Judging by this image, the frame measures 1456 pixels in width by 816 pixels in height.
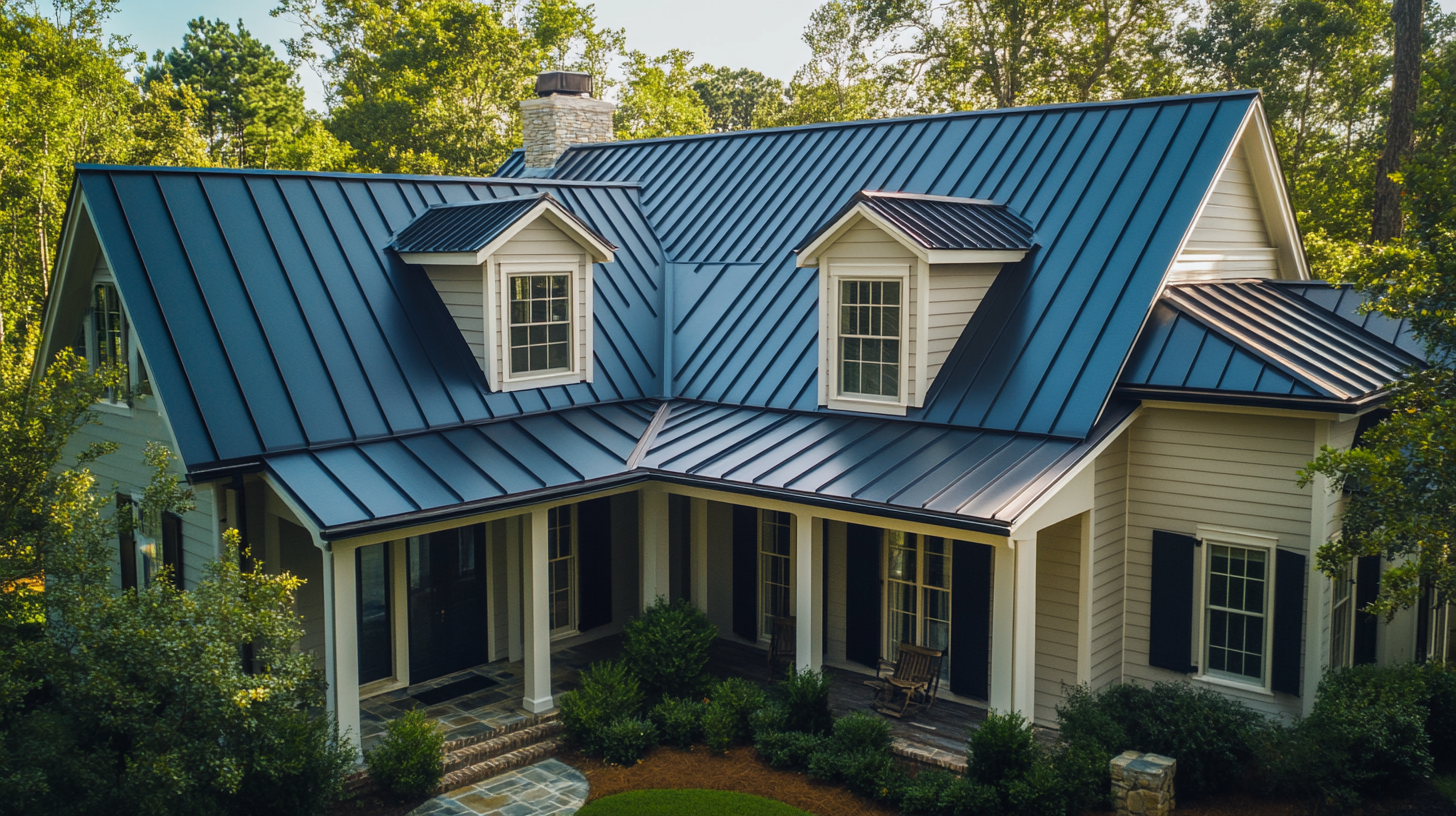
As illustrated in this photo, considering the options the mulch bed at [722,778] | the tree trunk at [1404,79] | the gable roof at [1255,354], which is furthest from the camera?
the tree trunk at [1404,79]

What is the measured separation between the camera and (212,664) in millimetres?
8352

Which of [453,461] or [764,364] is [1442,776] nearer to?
[764,364]

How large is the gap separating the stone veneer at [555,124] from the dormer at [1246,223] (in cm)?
1300

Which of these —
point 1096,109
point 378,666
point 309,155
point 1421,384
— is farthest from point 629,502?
point 309,155

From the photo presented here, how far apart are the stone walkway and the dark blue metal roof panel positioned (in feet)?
13.7

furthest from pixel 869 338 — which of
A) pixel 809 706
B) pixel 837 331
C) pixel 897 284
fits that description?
pixel 809 706

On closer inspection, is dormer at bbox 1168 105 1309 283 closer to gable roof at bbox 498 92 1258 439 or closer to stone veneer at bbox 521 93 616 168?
gable roof at bbox 498 92 1258 439

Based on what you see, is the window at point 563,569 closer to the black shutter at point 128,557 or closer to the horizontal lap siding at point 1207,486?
the black shutter at point 128,557

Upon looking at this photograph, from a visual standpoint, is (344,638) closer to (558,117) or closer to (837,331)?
(837,331)

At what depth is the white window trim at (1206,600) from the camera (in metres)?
11.9

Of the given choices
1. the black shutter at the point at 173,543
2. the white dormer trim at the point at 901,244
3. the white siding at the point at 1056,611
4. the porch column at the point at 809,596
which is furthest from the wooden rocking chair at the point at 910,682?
the black shutter at the point at 173,543

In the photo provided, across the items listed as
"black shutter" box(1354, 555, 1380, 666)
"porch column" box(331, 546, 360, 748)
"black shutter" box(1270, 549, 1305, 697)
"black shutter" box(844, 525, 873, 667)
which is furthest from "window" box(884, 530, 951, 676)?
"porch column" box(331, 546, 360, 748)

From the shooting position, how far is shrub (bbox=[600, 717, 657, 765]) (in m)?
11.8

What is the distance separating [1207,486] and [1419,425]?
3090 millimetres
